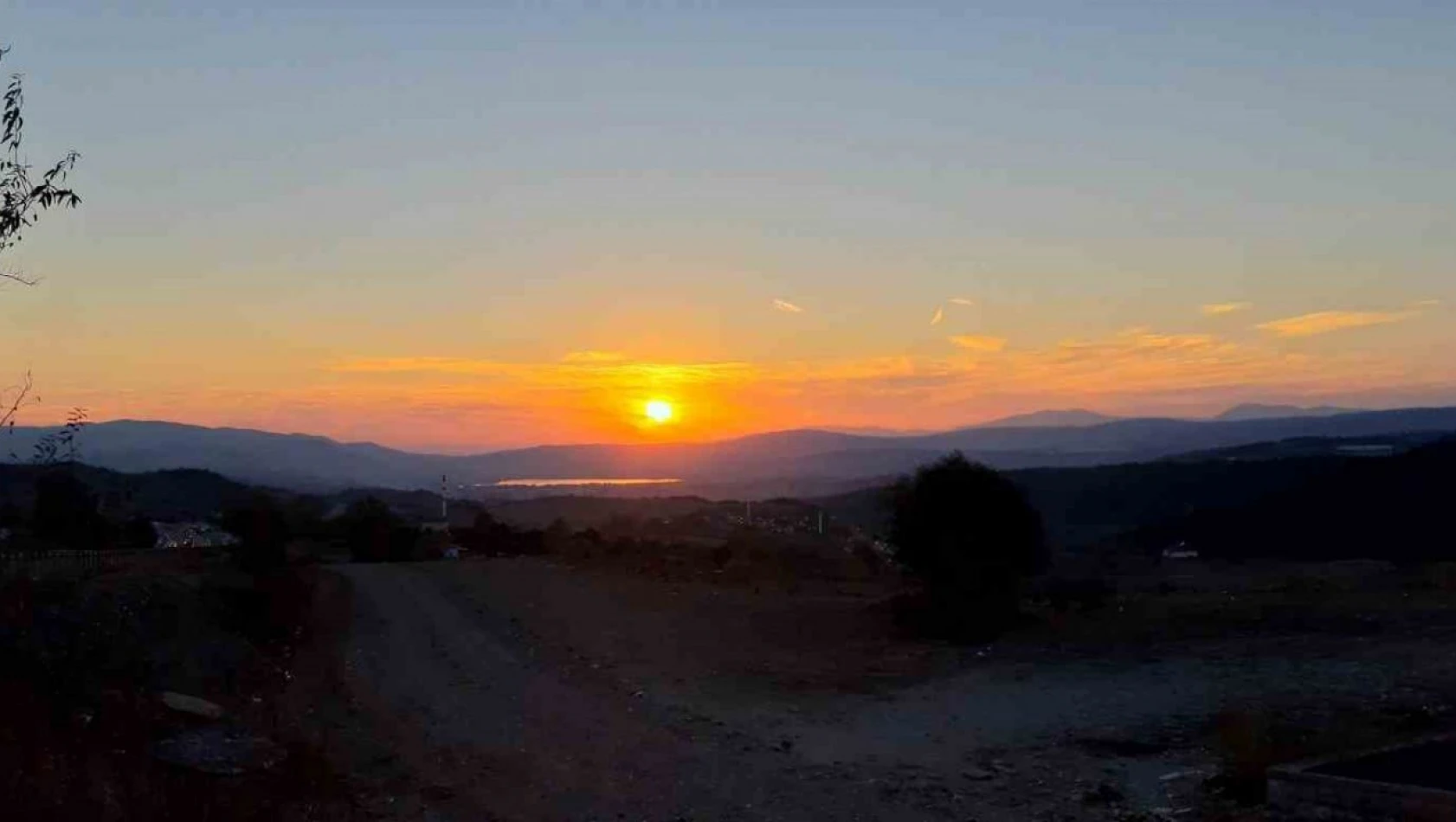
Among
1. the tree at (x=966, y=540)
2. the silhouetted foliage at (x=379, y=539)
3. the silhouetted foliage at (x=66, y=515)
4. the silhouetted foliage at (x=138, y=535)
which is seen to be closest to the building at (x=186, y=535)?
the silhouetted foliage at (x=138, y=535)

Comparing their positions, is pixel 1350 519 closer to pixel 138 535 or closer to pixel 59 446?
pixel 138 535

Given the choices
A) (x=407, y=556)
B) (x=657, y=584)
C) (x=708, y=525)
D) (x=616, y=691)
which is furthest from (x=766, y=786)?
(x=708, y=525)

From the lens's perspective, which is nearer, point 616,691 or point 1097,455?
point 616,691

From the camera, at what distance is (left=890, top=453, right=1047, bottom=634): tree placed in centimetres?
2400

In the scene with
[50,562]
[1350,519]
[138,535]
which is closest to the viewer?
[50,562]

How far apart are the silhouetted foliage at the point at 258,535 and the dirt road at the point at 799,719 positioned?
30.2 ft

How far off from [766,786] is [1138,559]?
44.7m

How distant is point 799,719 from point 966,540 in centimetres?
869

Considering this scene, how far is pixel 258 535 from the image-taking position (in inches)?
1422

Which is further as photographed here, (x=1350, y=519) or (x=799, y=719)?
(x=1350, y=519)

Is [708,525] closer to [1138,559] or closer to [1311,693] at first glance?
[1138,559]

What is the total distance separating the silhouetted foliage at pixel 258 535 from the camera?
111 feet

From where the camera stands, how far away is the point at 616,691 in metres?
19.6

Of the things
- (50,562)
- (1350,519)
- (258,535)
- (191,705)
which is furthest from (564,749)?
(1350,519)
